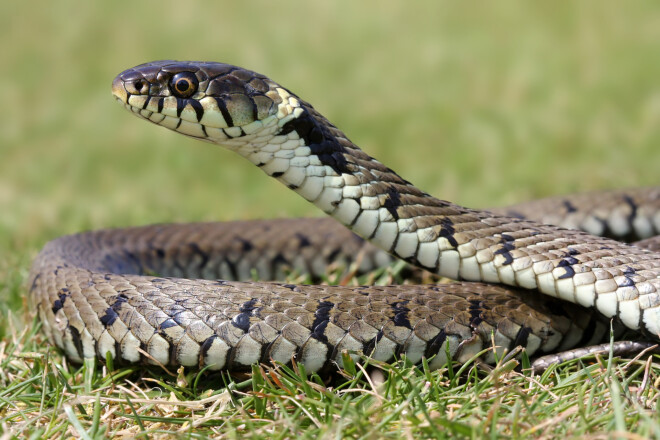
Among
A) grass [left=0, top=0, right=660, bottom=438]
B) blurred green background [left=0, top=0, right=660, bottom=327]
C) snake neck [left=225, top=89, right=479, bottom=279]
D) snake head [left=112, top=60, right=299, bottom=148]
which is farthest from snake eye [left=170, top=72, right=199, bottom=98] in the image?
blurred green background [left=0, top=0, right=660, bottom=327]

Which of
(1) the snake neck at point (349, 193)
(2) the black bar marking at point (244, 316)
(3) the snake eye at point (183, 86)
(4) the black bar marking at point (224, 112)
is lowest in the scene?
(2) the black bar marking at point (244, 316)

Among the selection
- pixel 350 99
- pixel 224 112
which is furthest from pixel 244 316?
pixel 350 99

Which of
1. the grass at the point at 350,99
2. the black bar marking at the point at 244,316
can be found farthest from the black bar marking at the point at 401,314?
the grass at the point at 350,99

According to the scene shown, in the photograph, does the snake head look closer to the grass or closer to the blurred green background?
the grass

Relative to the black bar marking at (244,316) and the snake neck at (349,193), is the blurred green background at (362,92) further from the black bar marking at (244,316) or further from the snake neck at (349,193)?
the black bar marking at (244,316)

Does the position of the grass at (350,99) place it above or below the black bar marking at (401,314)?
above

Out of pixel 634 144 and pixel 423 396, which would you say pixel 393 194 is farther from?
pixel 634 144

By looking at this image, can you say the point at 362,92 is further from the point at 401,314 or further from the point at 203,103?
the point at 401,314
